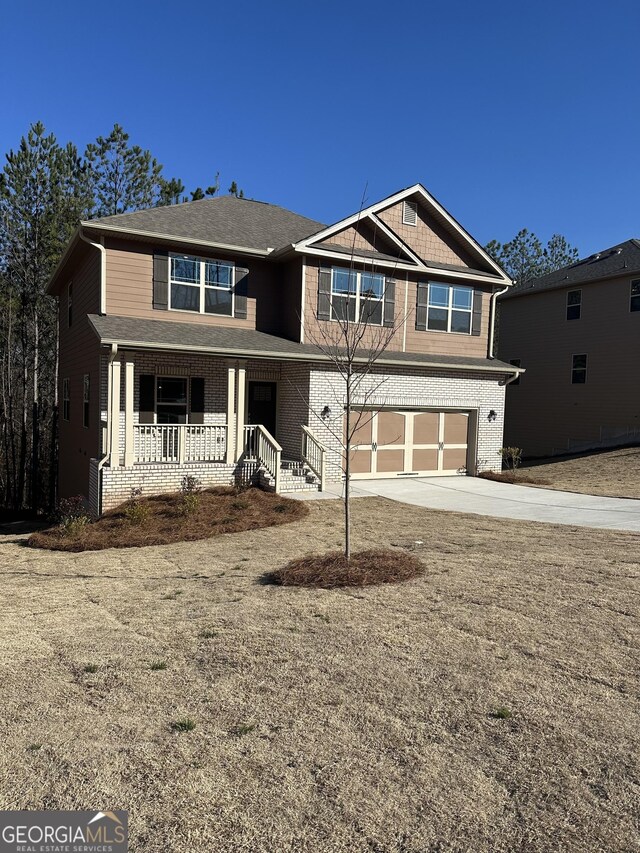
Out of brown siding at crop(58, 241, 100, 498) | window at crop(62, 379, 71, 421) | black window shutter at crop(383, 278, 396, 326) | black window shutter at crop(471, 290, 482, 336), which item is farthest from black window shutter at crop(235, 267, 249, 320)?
black window shutter at crop(471, 290, 482, 336)

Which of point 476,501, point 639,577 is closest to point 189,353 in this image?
point 476,501

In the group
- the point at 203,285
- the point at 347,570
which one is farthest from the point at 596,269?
the point at 347,570

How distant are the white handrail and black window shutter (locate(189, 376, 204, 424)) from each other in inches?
66.6

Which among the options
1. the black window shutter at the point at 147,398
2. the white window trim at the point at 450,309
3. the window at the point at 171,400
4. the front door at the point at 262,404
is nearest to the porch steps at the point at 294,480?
the front door at the point at 262,404

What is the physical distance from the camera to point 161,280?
598 inches

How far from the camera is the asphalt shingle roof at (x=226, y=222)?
1520cm

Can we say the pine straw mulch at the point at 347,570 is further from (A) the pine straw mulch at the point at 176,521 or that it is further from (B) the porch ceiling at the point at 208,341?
(B) the porch ceiling at the point at 208,341

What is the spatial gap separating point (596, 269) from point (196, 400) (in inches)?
779

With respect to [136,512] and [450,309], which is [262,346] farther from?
[450,309]

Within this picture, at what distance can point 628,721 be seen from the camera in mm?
3996

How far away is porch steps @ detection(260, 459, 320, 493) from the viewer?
1426 centimetres

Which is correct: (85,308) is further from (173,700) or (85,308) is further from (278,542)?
(173,700)

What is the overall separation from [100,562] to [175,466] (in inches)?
178

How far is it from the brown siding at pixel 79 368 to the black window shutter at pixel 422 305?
362 inches
